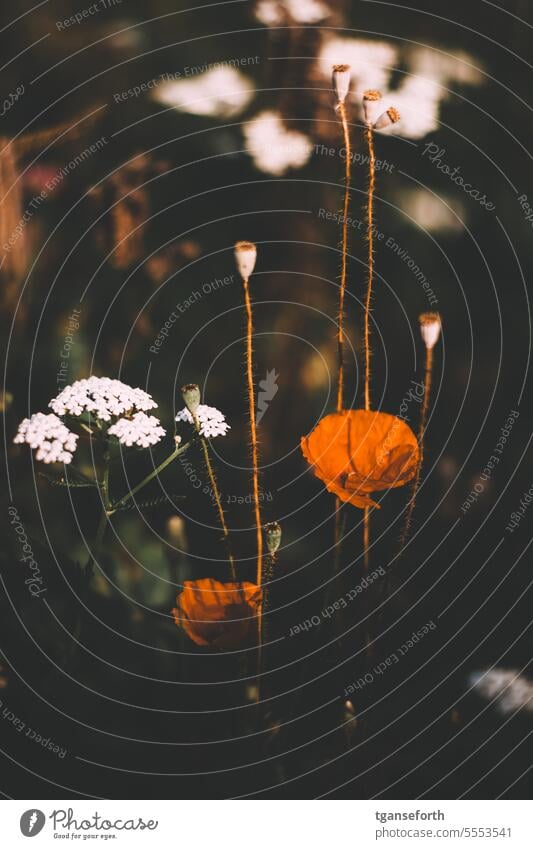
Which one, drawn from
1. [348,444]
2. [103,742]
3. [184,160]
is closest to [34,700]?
[103,742]

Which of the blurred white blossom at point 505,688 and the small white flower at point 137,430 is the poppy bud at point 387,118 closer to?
the small white flower at point 137,430

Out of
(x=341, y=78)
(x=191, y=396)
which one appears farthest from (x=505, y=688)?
(x=341, y=78)

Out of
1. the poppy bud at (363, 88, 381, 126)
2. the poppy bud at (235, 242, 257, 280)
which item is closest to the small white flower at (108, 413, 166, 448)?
the poppy bud at (235, 242, 257, 280)

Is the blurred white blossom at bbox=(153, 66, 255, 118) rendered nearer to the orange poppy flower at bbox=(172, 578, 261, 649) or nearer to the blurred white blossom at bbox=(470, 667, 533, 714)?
the orange poppy flower at bbox=(172, 578, 261, 649)

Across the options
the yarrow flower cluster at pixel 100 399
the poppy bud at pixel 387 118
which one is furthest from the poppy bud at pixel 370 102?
the yarrow flower cluster at pixel 100 399

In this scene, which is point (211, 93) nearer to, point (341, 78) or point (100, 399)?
point (341, 78)
